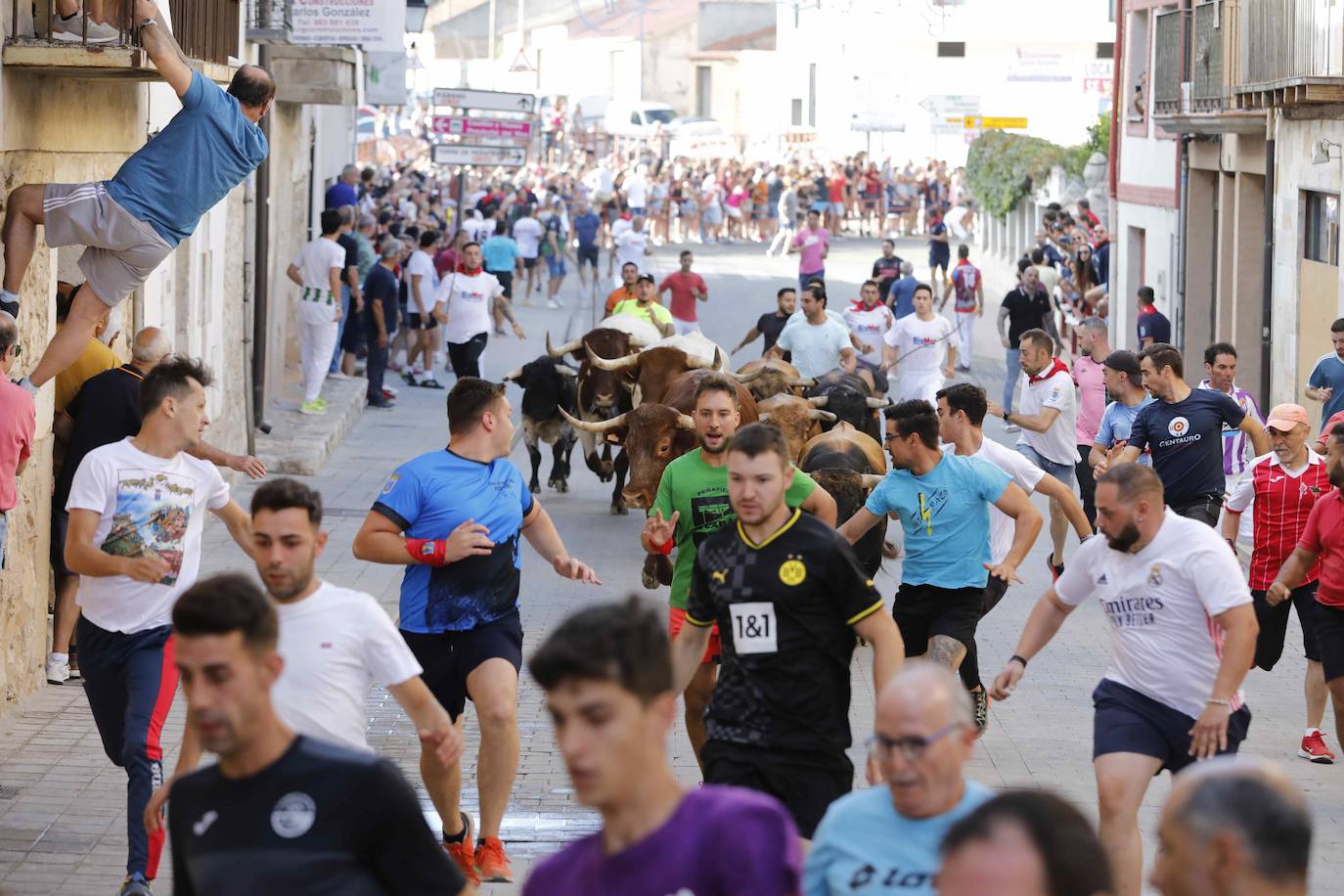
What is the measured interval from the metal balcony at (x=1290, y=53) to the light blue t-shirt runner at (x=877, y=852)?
1671 cm

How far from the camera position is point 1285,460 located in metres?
9.93

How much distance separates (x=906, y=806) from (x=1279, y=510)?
6.17 meters

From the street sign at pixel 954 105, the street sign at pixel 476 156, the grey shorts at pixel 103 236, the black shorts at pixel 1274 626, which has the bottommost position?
the black shorts at pixel 1274 626

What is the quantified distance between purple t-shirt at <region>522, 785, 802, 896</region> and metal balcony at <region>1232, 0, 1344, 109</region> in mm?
17196

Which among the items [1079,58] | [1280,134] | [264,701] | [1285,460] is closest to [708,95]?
[1079,58]

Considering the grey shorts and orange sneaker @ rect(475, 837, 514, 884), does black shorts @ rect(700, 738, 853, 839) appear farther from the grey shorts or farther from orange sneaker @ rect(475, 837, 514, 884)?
the grey shorts

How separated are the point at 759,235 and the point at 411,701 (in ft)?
160

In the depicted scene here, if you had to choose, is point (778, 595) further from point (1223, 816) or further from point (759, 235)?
point (759, 235)

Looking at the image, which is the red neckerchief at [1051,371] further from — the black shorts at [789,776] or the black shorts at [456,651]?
the black shorts at [789,776]

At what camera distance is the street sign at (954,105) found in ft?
147

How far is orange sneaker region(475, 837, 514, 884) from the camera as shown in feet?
24.2

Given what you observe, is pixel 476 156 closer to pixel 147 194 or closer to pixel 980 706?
pixel 147 194

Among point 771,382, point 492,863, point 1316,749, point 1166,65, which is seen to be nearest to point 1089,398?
point 771,382

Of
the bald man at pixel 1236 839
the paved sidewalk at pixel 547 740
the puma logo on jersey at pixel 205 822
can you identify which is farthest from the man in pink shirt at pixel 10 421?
the bald man at pixel 1236 839
